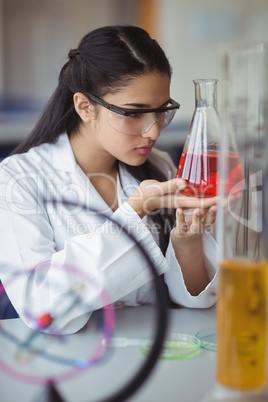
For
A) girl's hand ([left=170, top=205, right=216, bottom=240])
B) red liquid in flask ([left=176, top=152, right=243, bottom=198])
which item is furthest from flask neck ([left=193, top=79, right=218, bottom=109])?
girl's hand ([left=170, top=205, right=216, bottom=240])

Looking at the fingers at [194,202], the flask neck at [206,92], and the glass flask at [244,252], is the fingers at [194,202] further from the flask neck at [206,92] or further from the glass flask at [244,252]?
the glass flask at [244,252]

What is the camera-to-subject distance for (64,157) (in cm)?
154

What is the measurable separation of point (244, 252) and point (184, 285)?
0.68 metres

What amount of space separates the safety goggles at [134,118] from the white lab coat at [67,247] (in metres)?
0.22

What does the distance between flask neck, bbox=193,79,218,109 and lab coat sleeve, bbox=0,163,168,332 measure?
270 millimetres

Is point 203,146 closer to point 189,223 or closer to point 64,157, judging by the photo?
point 189,223

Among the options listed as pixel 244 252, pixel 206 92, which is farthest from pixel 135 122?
pixel 244 252

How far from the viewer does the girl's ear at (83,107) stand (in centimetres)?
148

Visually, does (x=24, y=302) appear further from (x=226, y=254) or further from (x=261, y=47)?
(x=261, y=47)

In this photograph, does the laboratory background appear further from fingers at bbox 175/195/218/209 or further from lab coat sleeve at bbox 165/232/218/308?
fingers at bbox 175/195/218/209

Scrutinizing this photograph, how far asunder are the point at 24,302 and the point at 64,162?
53 cm

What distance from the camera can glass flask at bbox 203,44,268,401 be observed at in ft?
2.12

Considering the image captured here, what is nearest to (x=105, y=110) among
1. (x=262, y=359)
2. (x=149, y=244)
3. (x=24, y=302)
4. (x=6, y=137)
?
(x=149, y=244)

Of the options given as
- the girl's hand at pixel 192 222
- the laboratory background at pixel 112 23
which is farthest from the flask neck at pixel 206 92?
the laboratory background at pixel 112 23
